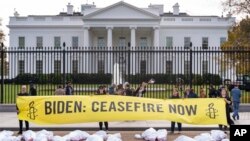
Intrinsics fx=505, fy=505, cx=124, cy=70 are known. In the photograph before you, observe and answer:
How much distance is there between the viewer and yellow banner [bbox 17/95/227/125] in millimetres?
14125

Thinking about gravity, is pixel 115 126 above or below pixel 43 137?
below

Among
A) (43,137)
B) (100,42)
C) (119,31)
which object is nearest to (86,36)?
(100,42)

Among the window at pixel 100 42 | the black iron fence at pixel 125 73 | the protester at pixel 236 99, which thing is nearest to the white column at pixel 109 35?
the window at pixel 100 42

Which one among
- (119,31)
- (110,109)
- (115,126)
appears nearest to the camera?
(110,109)

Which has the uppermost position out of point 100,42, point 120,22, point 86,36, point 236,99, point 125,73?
point 120,22

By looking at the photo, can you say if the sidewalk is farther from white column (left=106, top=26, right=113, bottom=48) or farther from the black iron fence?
white column (left=106, top=26, right=113, bottom=48)

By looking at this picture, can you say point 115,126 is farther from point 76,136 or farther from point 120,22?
point 120,22

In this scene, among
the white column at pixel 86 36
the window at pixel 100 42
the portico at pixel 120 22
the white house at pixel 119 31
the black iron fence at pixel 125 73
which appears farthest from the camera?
the window at pixel 100 42

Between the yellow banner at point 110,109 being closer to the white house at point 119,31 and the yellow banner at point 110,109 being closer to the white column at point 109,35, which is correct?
the white column at point 109,35

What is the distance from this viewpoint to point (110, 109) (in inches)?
563

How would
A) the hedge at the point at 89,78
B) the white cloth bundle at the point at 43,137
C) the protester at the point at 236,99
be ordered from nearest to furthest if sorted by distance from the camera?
the white cloth bundle at the point at 43,137 < the protester at the point at 236,99 < the hedge at the point at 89,78

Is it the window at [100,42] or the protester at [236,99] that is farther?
the window at [100,42]

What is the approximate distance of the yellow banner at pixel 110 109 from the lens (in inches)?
556

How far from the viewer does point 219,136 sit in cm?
1291
